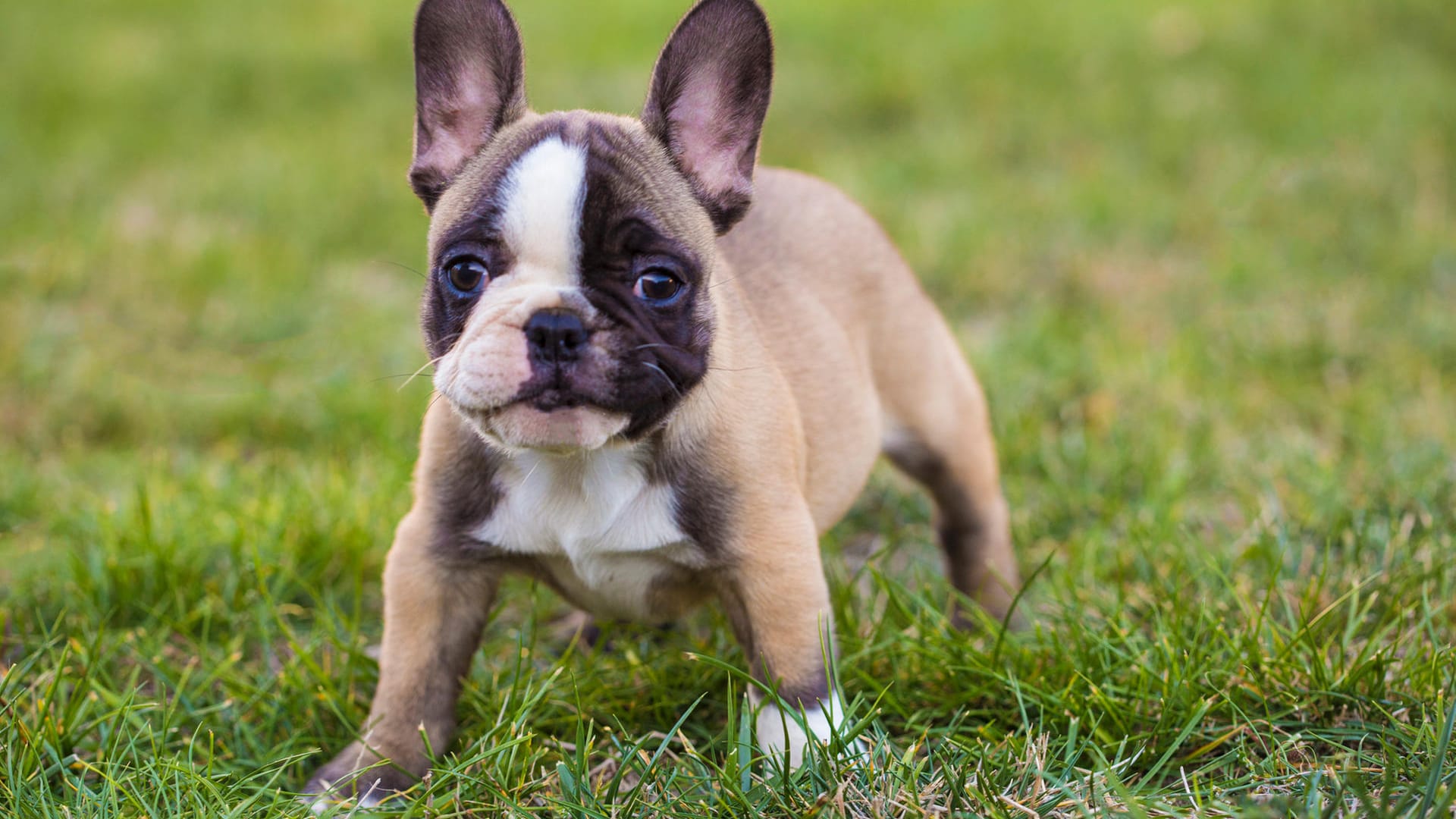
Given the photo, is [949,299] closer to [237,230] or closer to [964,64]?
[964,64]

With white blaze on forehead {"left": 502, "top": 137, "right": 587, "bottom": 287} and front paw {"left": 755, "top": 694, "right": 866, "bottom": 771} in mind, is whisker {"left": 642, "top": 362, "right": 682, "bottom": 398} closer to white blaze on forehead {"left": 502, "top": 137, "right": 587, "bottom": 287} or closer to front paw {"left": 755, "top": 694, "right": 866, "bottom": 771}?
white blaze on forehead {"left": 502, "top": 137, "right": 587, "bottom": 287}

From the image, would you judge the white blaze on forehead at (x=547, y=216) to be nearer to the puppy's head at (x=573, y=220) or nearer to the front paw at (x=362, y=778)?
the puppy's head at (x=573, y=220)

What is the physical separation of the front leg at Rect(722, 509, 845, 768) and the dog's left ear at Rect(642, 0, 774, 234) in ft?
2.70

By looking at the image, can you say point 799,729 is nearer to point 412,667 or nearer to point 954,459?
point 412,667

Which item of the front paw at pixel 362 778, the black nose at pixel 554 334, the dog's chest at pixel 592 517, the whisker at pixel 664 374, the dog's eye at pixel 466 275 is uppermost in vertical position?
the dog's eye at pixel 466 275

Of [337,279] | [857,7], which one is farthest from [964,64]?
[337,279]

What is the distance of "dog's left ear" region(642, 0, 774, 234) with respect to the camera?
310 cm

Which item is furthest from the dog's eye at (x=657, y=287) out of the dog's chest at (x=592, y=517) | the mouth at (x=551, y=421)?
the dog's chest at (x=592, y=517)

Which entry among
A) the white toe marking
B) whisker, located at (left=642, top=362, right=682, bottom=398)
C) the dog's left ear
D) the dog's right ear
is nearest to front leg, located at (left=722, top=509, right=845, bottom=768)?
the white toe marking

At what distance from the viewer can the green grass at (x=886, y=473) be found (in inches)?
123

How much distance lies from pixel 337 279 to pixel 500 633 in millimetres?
4507

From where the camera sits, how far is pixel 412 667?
3.28 m

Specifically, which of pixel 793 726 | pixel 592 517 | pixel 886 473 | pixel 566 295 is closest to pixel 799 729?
pixel 793 726

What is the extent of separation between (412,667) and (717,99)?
1.64 meters
